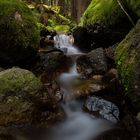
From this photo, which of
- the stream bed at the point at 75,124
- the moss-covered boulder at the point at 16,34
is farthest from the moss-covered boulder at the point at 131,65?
the moss-covered boulder at the point at 16,34

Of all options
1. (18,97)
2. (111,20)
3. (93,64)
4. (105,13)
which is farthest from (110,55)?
(18,97)

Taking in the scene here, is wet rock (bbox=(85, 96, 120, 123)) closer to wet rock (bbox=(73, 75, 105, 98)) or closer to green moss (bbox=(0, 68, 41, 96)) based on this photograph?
wet rock (bbox=(73, 75, 105, 98))

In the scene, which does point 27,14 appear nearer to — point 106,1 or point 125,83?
point 106,1

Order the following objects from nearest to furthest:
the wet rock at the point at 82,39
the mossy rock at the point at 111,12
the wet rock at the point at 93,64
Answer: the wet rock at the point at 93,64 < the mossy rock at the point at 111,12 < the wet rock at the point at 82,39

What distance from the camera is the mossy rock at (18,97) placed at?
528 centimetres

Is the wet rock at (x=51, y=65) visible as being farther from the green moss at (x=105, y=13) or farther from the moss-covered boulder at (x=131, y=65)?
the moss-covered boulder at (x=131, y=65)

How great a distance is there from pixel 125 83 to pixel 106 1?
4.68 metres

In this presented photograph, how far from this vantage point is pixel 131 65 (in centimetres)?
549

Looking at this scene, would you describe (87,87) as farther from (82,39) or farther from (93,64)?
(82,39)

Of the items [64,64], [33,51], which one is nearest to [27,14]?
[33,51]

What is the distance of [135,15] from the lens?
25.3 ft

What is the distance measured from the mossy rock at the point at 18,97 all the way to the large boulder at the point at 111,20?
3494mm

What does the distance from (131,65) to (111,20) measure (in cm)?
334

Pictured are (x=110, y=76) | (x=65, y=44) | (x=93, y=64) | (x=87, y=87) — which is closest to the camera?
(x=87, y=87)
